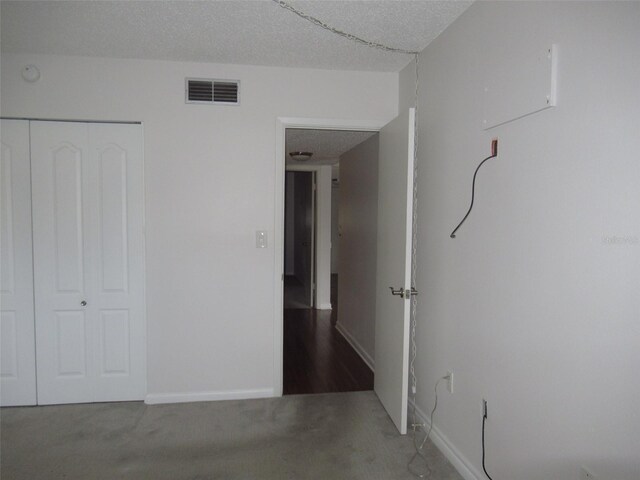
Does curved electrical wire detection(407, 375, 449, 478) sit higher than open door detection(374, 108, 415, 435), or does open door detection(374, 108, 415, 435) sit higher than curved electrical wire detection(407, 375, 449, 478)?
open door detection(374, 108, 415, 435)

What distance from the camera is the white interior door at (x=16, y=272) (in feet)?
9.85

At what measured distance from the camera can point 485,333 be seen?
206 cm

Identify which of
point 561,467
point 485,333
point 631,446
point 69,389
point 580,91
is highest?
point 580,91


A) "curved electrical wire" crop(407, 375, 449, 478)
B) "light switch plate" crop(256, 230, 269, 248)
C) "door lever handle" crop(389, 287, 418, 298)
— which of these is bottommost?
"curved electrical wire" crop(407, 375, 449, 478)

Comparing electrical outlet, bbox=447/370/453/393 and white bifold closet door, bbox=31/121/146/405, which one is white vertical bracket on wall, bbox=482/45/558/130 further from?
white bifold closet door, bbox=31/121/146/405

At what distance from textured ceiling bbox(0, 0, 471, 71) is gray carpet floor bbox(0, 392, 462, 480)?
2.52 metres

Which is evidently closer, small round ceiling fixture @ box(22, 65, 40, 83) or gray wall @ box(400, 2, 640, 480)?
gray wall @ box(400, 2, 640, 480)

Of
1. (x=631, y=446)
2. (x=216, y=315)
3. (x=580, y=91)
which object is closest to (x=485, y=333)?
(x=631, y=446)

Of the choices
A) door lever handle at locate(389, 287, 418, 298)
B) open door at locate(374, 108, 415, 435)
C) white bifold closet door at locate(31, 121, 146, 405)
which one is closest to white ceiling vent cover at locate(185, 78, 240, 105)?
white bifold closet door at locate(31, 121, 146, 405)

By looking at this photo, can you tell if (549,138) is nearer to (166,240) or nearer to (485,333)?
(485,333)

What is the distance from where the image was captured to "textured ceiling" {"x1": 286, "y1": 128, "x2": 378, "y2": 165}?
3.99 meters

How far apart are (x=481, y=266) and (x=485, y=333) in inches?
13.1

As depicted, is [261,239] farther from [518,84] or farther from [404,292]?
[518,84]

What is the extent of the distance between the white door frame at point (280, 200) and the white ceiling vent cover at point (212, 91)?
38 centimetres
